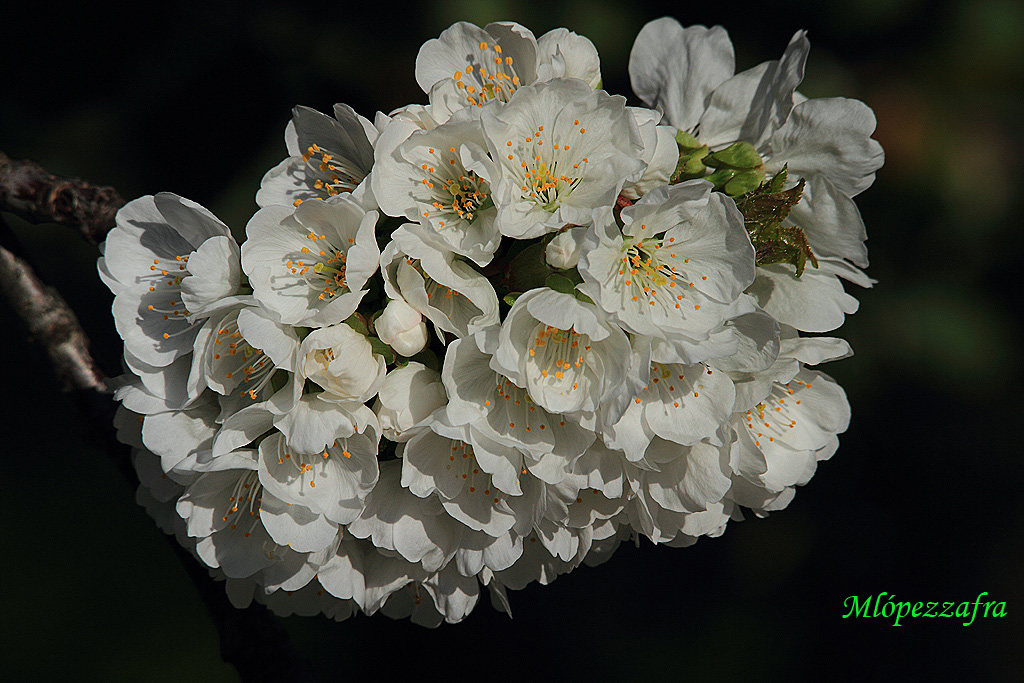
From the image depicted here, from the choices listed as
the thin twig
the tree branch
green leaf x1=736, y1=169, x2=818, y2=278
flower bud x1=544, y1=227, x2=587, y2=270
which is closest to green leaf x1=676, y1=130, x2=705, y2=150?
green leaf x1=736, y1=169, x2=818, y2=278

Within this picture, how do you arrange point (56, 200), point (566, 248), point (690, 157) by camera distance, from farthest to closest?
point (56, 200)
point (690, 157)
point (566, 248)

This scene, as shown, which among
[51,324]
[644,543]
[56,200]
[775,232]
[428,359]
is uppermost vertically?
[775,232]

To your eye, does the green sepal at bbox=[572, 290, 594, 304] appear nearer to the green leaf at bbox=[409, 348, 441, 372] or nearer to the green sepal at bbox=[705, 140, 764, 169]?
the green leaf at bbox=[409, 348, 441, 372]

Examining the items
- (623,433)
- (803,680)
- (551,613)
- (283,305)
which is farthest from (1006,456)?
(283,305)

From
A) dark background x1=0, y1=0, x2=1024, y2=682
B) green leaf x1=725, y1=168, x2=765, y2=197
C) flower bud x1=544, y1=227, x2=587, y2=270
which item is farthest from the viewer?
dark background x1=0, y1=0, x2=1024, y2=682

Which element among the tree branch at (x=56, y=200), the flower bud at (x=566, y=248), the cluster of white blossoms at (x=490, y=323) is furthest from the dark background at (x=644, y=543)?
the flower bud at (x=566, y=248)

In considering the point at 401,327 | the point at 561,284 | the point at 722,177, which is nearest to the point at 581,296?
the point at 561,284

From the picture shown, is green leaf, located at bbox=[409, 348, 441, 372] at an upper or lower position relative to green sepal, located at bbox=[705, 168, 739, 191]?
lower

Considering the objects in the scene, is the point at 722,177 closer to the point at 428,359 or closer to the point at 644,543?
the point at 428,359
